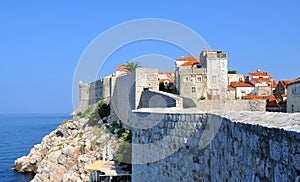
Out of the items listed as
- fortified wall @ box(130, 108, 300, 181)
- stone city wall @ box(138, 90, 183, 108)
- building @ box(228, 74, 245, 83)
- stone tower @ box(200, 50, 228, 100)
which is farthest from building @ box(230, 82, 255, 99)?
fortified wall @ box(130, 108, 300, 181)

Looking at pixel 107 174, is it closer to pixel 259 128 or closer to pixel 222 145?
pixel 222 145

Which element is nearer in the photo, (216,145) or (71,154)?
(216,145)

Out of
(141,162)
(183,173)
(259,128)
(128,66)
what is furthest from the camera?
(128,66)

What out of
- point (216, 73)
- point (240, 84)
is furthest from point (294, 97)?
point (240, 84)

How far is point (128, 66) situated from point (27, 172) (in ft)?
46.7

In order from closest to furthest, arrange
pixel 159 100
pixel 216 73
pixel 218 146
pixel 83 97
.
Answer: pixel 218 146 → pixel 159 100 → pixel 216 73 → pixel 83 97

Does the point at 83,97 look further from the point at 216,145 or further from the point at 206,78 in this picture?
the point at 216,145

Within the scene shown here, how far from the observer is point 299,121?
337cm

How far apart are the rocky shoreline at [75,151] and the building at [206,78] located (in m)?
5.46

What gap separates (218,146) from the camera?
513 centimetres

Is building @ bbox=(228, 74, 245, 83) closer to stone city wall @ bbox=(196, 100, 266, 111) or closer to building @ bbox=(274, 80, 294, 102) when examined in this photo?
building @ bbox=(274, 80, 294, 102)

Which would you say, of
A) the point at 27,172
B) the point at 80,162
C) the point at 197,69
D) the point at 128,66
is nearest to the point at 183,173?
the point at 80,162

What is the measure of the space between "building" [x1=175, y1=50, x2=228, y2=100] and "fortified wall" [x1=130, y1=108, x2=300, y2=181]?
Answer: 55.8 feet

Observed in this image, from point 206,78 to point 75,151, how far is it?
10.8 metres
